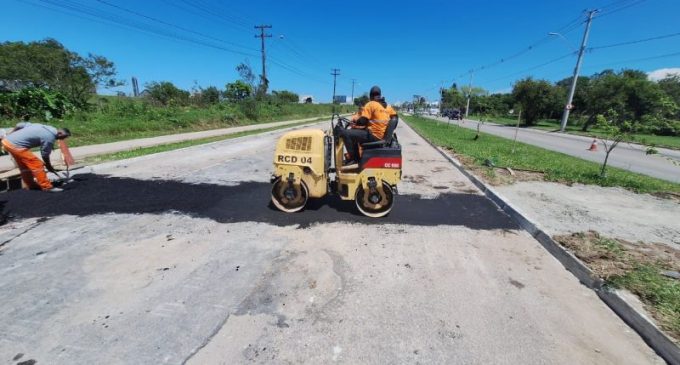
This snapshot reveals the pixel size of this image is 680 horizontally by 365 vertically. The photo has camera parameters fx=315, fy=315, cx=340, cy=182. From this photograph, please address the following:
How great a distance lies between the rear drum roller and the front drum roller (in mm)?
853

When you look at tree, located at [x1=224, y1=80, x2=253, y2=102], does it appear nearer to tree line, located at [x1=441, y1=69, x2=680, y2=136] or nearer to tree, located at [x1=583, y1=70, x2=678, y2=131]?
tree line, located at [x1=441, y1=69, x2=680, y2=136]

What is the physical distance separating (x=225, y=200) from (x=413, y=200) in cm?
351

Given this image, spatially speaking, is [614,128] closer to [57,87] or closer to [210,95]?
[57,87]

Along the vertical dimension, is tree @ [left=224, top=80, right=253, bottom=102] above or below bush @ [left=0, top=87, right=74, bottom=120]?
above

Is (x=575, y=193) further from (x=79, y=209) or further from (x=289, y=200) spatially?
(x=79, y=209)

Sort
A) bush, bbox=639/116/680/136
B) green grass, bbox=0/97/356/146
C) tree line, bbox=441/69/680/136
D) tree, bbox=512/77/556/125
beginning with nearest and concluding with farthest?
bush, bbox=639/116/680/136
green grass, bbox=0/97/356/146
tree line, bbox=441/69/680/136
tree, bbox=512/77/556/125

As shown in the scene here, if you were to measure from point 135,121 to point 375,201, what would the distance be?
53.7 feet

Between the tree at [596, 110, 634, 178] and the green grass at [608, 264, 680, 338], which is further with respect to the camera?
the tree at [596, 110, 634, 178]

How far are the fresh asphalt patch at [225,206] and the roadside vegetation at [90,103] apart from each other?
766 centimetres

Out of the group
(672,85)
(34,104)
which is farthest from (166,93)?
(672,85)

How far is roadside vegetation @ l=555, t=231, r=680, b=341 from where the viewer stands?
2689 millimetres

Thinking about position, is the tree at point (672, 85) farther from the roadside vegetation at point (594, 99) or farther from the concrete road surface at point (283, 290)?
the concrete road surface at point (283, 290)

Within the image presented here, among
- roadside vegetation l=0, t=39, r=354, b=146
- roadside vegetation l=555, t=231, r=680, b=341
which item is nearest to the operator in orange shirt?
roadside vegetation l=555, t=231, r=680, b=341

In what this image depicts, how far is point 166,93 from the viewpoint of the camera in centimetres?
2925
